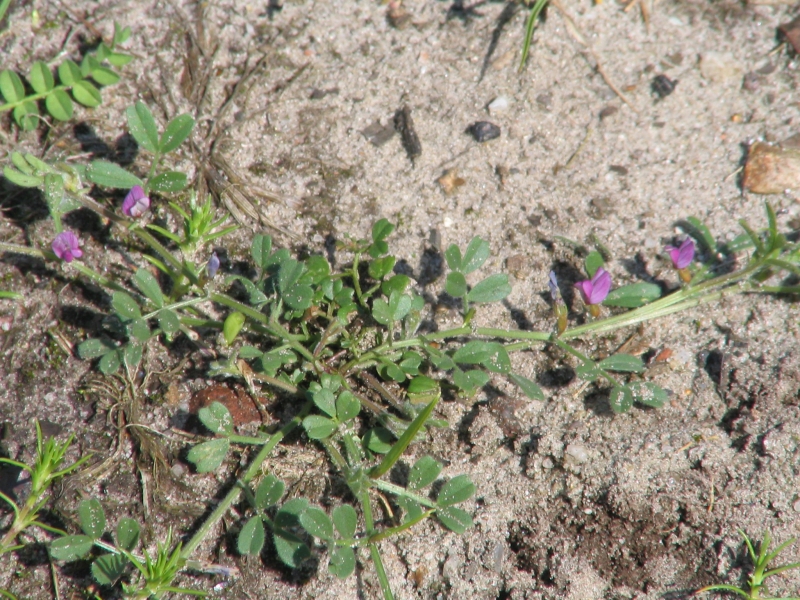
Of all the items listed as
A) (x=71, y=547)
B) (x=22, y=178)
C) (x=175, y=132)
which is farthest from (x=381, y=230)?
(x=71, y=547)

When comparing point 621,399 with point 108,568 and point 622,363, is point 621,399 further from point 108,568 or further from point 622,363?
point 108,568

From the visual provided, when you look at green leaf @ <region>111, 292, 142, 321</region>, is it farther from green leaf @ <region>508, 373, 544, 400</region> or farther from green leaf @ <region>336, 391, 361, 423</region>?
green leaf @ <region>508, 373, 544, 400</region>

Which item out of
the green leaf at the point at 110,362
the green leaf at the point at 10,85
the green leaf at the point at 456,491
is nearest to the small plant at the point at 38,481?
the green leaf at the point at 110,362

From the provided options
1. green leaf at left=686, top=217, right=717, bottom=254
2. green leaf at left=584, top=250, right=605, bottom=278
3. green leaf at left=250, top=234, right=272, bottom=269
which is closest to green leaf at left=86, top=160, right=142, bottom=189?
green leaf at left=250, top=234, right=272, bottom=269

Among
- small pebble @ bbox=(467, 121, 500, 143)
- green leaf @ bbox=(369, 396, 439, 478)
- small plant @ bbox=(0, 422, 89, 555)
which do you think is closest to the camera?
green leaf @ bbox=(369, 396, 439, 478)

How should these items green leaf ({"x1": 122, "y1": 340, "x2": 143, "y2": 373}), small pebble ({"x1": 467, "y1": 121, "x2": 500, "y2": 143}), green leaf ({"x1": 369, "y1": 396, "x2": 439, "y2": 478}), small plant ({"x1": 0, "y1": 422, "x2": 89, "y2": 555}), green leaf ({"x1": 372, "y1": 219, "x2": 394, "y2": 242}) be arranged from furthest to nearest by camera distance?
small pebble ({"x1": 467, "y1": 121, "x2": 500, "y2": 143})
green leaf ({"x1": 372, "y1": 219, "x2": 394, "y2": 242})
green leaf ({"x1": 122, "y1": 340, "x2": 143, "y2": 373})
small plant ({"x1": 0, "y1": 422, "x2": 89, "y2": 555})
green leaf ({"x1": 369, "y1": 396, "x2": 439, "y2": 478})

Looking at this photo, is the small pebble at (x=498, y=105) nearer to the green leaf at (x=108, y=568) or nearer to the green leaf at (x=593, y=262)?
the green leaf at (x=593, y=262)
